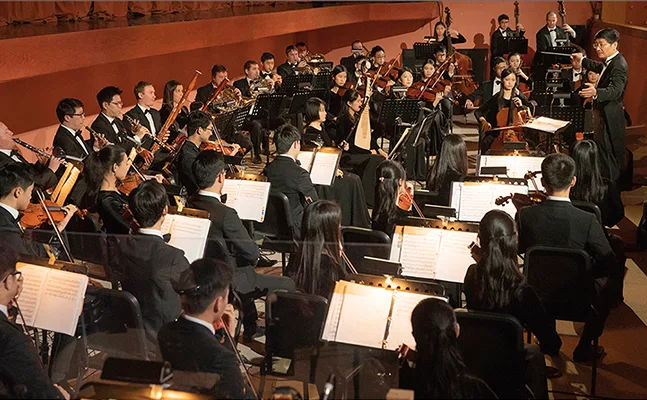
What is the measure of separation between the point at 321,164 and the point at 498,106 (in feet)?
9.75

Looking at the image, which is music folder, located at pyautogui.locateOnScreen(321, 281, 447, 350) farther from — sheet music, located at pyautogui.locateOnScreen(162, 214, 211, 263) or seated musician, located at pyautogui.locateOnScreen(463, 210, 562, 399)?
sheet music, located at pyautogui.locateOnScreen(162, 214, 211, 263)

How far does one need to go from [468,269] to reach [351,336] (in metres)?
0.79

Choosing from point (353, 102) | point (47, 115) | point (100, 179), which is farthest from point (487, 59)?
point (100, 179)

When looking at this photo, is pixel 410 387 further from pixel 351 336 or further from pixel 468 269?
pixel 468 269

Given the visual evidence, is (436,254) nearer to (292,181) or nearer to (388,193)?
(388,193)

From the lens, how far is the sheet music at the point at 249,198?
5.28 metres

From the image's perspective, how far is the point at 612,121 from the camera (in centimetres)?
744

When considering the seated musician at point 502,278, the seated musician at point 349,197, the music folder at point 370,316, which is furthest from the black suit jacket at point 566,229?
the seated musician at point 349,197

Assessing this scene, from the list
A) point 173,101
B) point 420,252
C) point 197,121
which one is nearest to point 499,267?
point 420,252

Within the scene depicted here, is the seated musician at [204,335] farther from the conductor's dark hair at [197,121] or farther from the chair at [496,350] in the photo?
the conductor's dark hair at [197,121]

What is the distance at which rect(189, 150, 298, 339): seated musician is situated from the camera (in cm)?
459

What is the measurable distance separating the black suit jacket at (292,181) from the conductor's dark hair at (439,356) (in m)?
3.09

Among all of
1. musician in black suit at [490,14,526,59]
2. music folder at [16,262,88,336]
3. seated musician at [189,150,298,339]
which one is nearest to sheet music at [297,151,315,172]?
seated musician at [189,150,298,339]

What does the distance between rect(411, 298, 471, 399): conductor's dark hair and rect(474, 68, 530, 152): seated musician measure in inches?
226
